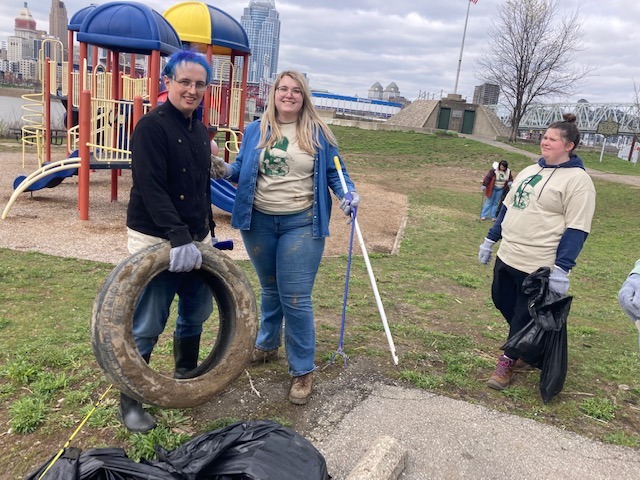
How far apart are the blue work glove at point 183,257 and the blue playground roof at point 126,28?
7158mm

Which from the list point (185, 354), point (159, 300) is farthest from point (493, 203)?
point (159, 300)

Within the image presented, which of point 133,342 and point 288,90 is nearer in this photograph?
point 133,342

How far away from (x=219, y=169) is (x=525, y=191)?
1988 millimetres

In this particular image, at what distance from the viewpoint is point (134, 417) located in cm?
262

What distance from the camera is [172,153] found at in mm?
2473

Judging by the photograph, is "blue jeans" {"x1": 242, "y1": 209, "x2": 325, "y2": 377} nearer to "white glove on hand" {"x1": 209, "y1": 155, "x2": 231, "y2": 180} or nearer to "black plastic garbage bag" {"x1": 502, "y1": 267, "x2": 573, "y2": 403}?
"white glove on hand" {"x1": 209, "y1": 155, "x2": 231, "y2": 180}

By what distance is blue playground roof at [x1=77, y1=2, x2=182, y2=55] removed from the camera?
855 centimetres

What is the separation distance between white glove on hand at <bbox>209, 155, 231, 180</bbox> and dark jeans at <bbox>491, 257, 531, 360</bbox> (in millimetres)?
1975

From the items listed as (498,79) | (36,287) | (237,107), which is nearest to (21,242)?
(36,287)

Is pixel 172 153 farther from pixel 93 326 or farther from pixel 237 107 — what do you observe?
pixel 237 107

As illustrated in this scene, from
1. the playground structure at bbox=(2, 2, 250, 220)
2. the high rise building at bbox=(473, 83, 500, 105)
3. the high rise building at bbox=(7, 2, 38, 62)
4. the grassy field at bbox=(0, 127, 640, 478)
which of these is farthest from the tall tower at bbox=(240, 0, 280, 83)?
the grassy field at bbox=(0, 127, 640, 478)

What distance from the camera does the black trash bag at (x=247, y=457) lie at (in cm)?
202

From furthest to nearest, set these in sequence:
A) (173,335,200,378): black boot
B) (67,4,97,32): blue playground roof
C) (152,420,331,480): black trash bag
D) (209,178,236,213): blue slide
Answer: (67,4,97,32): blue playground roof < (209,178,236,213): blue slide < (173,335,200,378): black boot < (152,420,331,480): black trash bag

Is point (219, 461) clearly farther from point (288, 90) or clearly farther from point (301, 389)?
point (288, 90)
